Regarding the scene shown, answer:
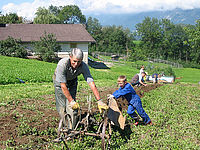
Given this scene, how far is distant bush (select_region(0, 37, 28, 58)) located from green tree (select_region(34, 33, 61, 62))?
1.88 meters

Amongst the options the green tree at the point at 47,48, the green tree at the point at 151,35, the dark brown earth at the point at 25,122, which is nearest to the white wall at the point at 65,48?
the green tree at the point at 47,48

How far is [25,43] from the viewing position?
107 ft

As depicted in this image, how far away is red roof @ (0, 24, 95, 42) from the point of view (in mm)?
33931

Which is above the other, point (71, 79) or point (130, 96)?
point (71, 79)

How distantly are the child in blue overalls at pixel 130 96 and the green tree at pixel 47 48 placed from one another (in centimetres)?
2449

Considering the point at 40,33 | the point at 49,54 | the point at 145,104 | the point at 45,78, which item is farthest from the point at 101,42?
the point at 145,104

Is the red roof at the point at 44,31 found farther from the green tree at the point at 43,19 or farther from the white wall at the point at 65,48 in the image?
the green tree at the point at 43,19

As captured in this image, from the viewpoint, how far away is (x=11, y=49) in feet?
97.4

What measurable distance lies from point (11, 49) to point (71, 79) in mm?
26838

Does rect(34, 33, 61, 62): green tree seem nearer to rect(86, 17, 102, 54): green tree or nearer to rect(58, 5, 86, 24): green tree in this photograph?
rect(86, 17, 102, 54): green tree

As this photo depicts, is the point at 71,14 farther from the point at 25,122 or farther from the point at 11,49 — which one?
the point at 25,122

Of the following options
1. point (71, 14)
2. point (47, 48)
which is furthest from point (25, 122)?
point (71, 14)

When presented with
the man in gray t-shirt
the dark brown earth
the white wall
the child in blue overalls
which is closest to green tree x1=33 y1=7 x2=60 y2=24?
the white wall

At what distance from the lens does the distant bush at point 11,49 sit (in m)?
29.5
